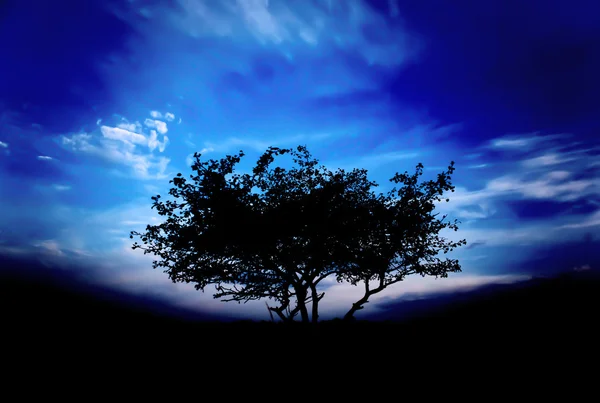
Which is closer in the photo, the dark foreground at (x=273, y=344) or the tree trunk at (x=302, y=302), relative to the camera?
the dark foreground at (x=273, y=344)

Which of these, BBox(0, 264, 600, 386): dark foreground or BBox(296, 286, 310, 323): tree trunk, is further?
BBox(296, 286, 310, 323): tree trunk

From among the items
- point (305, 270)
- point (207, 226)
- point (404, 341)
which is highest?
point (207, 226)

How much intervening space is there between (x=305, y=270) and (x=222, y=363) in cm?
1193

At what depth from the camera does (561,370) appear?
14797 millimetres

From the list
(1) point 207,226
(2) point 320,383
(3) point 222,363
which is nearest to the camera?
(2) point 320,383

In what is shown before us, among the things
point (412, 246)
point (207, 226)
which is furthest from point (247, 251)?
point (412, 246)

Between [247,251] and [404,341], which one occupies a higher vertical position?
[247,251]

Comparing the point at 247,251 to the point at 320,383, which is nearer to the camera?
the point at 320,383

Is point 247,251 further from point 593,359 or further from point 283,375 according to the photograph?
point 593,359

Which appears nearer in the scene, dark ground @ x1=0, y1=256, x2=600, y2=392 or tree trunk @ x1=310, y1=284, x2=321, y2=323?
dark ground @ x1=0, y1=256, x2=600, y2=392

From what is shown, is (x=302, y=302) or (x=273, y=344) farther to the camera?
(x=302, y=302)

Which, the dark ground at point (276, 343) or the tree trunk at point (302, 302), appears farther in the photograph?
the tree trunk at point (302, 302)

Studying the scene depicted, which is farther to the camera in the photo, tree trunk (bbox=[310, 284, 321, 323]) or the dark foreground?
tree trunk (bbox=[310, 284, 321, 323])

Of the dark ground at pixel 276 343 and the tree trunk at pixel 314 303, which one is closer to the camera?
the dark ground at pixel 276 343
